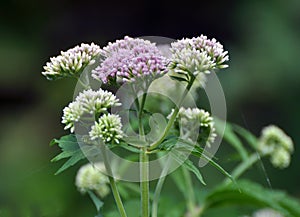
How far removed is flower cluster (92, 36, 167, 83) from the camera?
870 mm

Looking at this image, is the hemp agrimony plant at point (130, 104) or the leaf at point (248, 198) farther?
the leaf at point (248, 198)

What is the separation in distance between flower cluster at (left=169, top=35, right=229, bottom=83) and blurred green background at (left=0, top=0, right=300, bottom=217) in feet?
7.14

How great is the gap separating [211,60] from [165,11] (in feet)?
14.6

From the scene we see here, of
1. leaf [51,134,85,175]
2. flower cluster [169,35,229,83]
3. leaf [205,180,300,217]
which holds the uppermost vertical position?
flower cluster [169,35,229,83]

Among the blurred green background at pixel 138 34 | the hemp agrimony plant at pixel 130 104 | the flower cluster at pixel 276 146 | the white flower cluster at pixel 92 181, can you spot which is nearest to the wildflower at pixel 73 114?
the hemp agrimony plant at pixel 130 104

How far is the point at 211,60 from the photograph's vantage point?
916 millimetres

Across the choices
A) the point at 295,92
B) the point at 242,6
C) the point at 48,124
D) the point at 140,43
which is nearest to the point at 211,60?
the point at 140,43

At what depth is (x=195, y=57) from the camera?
2.88 ft

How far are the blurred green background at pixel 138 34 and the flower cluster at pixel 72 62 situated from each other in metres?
2.17

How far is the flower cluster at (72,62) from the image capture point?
0.92 metres

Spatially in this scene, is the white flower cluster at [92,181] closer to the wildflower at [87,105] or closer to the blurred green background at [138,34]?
the wildflower at [87,105]

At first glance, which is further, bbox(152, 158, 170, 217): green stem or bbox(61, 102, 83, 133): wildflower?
bbox(152, 158, 170, 217): green stem

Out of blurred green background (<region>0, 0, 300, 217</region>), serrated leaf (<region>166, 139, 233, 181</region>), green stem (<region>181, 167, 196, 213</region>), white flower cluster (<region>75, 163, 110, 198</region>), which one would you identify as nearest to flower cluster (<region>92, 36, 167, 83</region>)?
serrated leaf (<region>166, 139, 233, 181</region>)

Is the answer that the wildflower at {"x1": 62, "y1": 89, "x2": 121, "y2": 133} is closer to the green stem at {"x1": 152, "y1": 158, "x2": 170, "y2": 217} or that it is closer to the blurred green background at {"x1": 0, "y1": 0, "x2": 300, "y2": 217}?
the green stem at {"x1": 152, "y1": 158, "x2": 170, "y2": 217}
